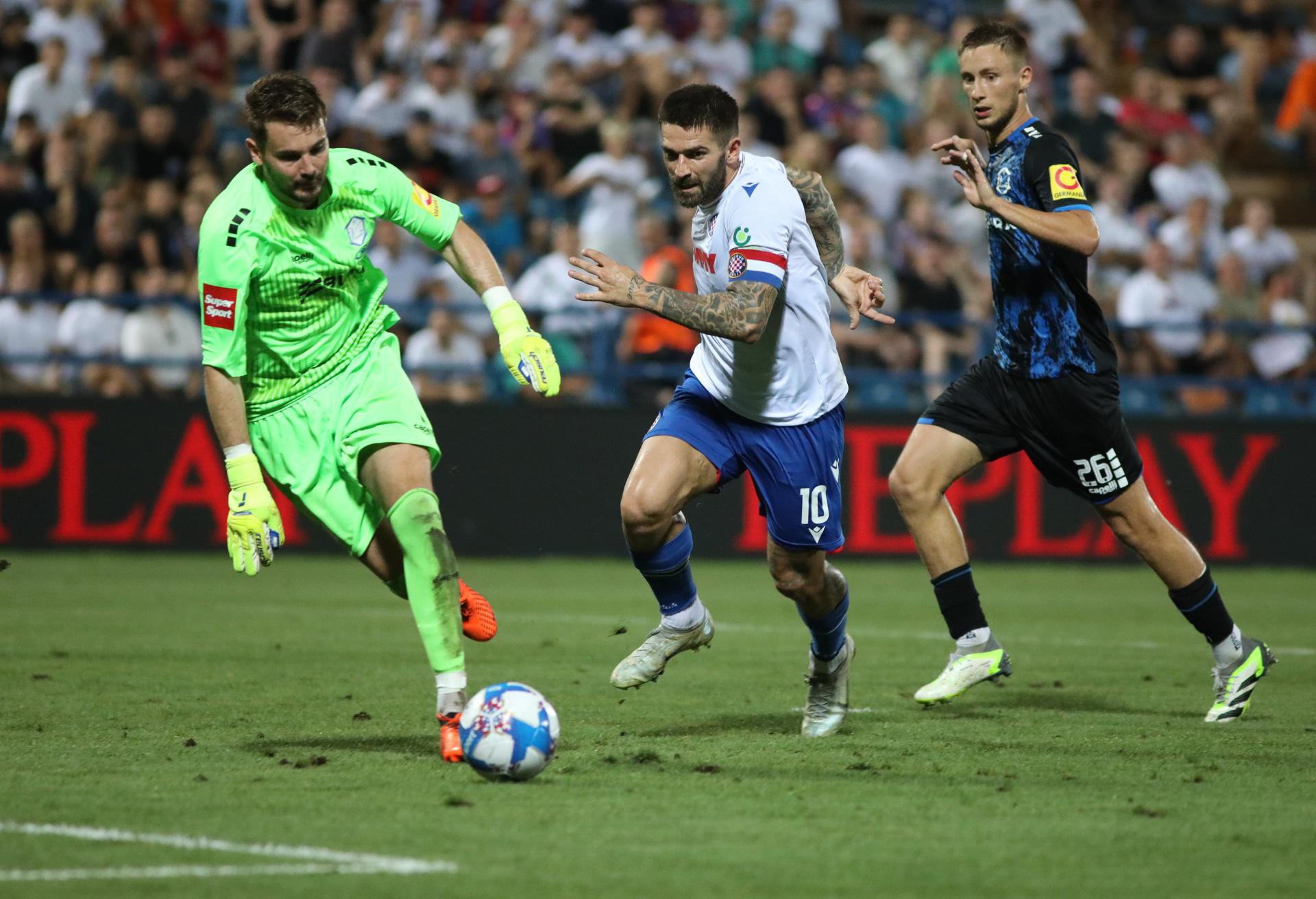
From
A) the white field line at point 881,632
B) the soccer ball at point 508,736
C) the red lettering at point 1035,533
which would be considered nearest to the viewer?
the soccer ball at point 508,736

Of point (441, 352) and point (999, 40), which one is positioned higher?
→ point (999, 40)

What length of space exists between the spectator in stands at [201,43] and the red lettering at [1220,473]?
9204mm

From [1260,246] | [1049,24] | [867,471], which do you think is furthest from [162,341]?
[1049,24]

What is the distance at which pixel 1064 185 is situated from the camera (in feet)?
21.9

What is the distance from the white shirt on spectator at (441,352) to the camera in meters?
14.5

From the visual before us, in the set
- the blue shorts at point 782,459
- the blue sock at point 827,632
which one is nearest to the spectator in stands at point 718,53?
the blue shorts at point 782,459

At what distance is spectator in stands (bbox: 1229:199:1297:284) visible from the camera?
1686 centimetres

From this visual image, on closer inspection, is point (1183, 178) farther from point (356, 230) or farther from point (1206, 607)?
point (356, 230)

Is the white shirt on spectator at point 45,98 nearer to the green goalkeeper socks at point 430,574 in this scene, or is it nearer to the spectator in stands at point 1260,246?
the green goalkeeper socks at point 430,574

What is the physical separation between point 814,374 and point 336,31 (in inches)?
421

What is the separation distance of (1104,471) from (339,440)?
3048 millimetres

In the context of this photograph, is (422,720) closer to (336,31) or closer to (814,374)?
(814,374)

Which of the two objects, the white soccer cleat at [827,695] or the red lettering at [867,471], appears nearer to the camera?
the white soccer cleat at [827,695]

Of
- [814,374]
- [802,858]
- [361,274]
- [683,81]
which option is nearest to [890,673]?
[814,374]
